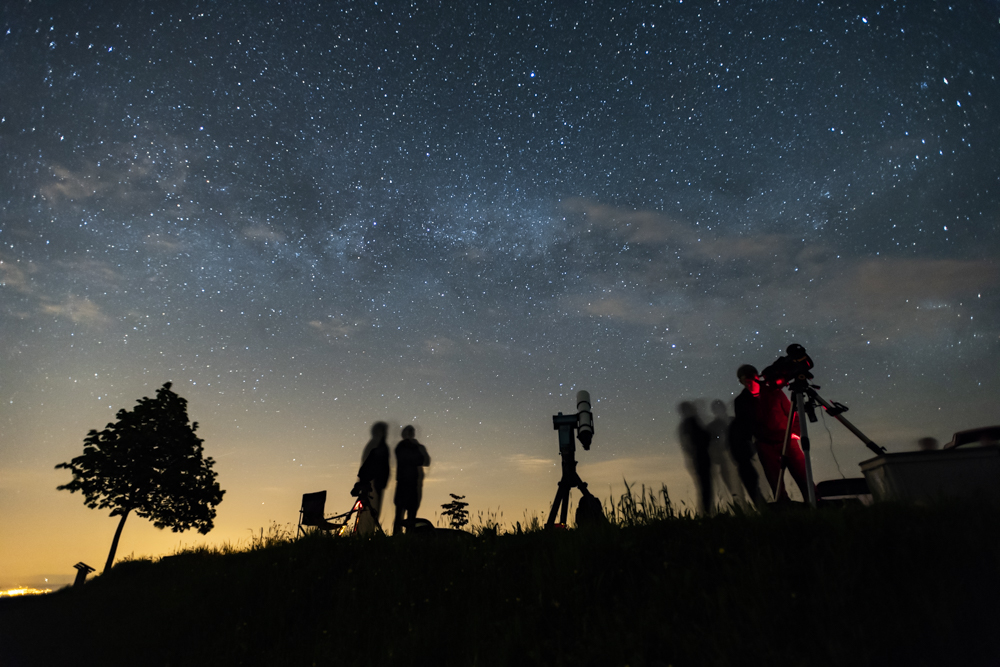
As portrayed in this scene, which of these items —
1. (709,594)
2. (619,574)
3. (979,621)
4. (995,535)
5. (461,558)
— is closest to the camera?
(979,621)

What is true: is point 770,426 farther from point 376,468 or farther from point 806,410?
point 376,468

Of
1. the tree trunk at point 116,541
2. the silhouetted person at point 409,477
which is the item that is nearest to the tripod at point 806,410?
the silhouetted person at point 409,477

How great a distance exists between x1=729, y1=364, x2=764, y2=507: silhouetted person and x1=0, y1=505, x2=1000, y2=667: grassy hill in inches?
115

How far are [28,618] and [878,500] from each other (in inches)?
516

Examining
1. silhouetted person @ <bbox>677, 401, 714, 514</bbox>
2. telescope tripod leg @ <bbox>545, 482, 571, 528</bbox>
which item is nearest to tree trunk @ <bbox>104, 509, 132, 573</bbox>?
telescope tripod leg @ <bbox>545, 482, 571, 528</bbox>

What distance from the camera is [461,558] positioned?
517 cm

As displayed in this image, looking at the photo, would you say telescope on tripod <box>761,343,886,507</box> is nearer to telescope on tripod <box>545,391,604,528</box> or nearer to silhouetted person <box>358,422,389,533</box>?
telescope on tripod <box>545,391,604,528</box>

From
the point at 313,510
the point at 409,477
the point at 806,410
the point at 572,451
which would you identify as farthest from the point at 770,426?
the point at 313,510

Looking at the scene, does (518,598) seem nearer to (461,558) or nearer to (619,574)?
(619,574)

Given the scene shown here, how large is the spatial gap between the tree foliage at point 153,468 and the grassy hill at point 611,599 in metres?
16.0

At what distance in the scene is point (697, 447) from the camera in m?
8.38

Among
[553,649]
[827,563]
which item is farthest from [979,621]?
[553,649]

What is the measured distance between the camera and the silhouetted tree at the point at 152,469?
20000 mm

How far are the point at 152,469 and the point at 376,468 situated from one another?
16.9 meters
